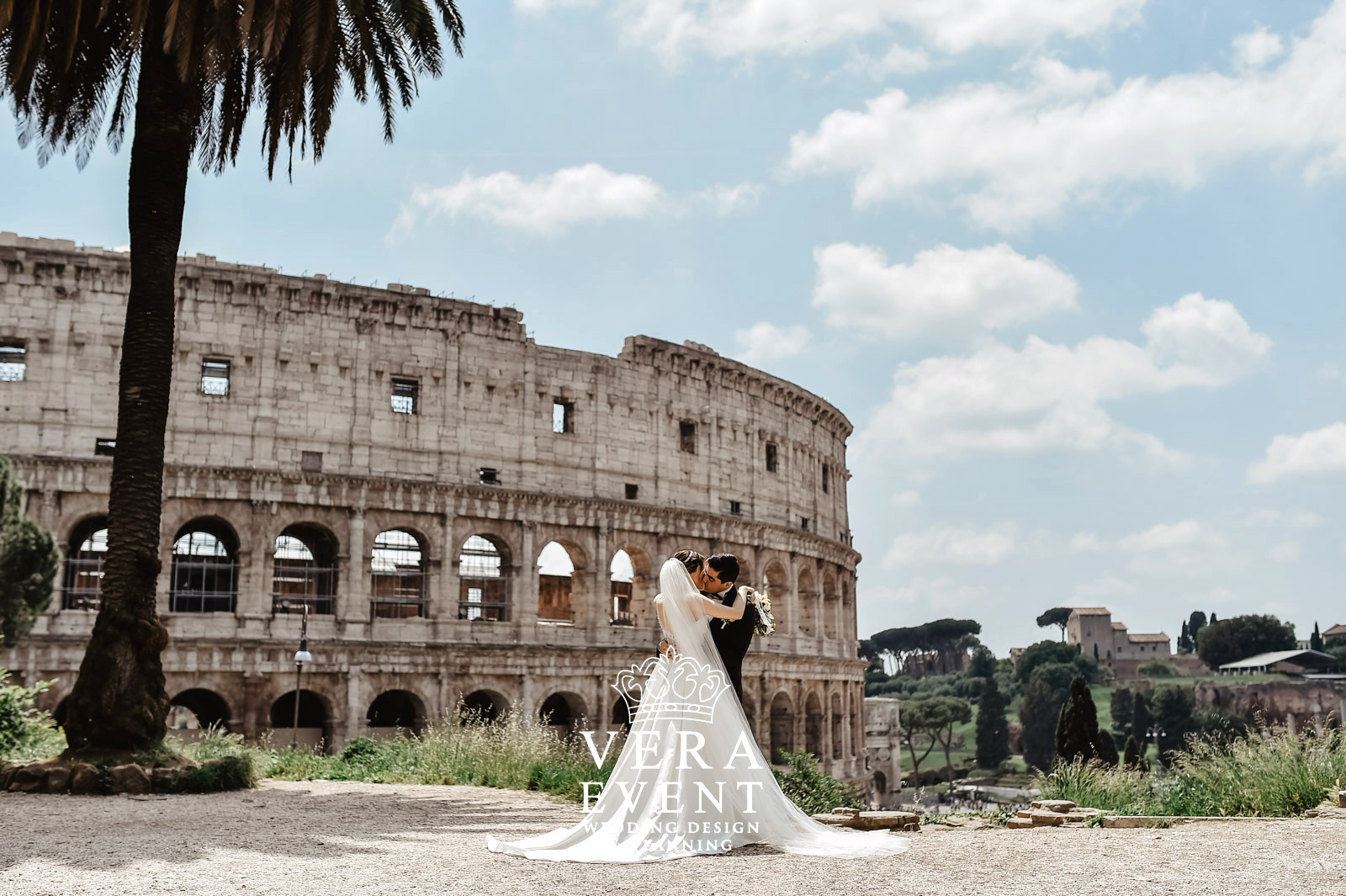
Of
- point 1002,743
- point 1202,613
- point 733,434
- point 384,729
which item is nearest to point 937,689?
point 1002,743

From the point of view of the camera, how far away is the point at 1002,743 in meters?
113

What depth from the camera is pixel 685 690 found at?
8805 mm

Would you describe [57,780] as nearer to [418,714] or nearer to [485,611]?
[418,714]

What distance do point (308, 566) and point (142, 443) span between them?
22.1 metres

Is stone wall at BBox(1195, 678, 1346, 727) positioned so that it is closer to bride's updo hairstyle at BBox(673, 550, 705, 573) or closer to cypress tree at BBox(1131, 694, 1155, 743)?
cypress tree at BBox(1131, 694, 1155, 743)

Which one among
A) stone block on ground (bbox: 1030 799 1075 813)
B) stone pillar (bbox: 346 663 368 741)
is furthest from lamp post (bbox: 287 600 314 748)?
stone block on ground (bbox: 1030 799 1075 813)

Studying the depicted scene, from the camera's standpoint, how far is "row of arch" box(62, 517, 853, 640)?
35.1m

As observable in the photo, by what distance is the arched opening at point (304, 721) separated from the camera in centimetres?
3481

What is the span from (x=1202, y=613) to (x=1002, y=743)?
66.3m

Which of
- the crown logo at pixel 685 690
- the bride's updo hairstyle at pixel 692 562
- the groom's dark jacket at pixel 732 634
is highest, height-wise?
the bride's updo hairstyle at pixel 692 562

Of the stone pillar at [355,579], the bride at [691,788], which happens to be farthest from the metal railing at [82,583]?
the bride at [691,788]

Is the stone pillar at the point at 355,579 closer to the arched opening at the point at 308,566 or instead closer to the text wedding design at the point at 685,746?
the arched opening at the point at 308,566

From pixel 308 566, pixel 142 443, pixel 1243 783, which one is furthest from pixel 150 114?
pixel 308 566

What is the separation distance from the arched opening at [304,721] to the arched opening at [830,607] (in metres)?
22.4
